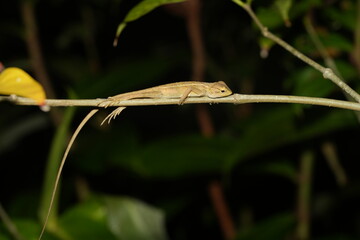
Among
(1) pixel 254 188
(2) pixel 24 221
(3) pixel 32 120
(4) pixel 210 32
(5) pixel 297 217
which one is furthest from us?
(4) pixel 210 32

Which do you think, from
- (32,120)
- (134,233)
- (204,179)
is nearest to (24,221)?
(134,233)

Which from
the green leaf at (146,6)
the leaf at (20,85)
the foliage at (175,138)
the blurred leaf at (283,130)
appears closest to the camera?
the leaf at (20,85)

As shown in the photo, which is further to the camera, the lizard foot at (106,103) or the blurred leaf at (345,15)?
the blurred leaf at (345,15)

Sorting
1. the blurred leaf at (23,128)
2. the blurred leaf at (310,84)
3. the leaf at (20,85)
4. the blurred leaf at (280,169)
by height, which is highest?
the leaf at (20,85)

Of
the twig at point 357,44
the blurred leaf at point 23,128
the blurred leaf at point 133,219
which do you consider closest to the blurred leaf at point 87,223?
the blurred leaf at point 133,219

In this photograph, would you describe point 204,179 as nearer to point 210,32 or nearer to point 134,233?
point 134,233

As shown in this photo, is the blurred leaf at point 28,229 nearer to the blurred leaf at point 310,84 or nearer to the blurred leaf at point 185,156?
the blurred leaf at point 185,156

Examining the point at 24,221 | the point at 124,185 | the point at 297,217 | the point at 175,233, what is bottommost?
the point at 175,233
